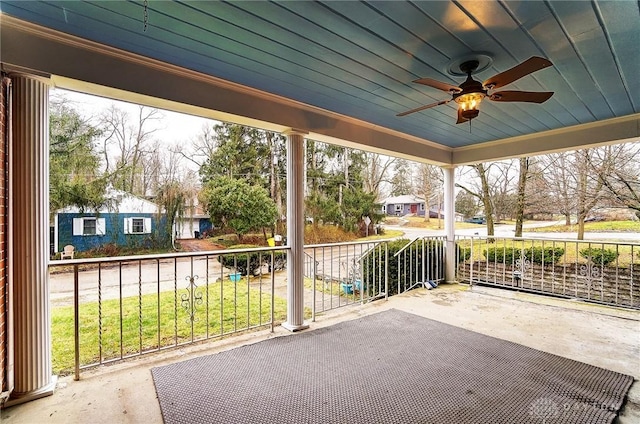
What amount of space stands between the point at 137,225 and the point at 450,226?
460 cm

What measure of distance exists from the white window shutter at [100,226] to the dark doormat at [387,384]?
1675mm

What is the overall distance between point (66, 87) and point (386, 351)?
3.09 m

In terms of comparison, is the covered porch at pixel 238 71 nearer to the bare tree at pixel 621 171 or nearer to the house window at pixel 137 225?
the house window at pixel 137 225

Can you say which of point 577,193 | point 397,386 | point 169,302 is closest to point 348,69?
point 397,386

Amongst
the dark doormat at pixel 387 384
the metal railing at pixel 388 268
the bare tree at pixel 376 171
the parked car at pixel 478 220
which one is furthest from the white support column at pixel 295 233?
the parked car at pixel 478 220

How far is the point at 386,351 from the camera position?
2477 millimetres

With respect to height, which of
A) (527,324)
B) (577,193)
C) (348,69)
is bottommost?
(527,324)

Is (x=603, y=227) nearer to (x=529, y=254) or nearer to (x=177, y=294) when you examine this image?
(x=529, y=254)

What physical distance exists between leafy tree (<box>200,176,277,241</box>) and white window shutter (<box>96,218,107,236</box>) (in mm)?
1168

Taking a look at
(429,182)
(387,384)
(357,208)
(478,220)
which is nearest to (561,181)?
(478,220)

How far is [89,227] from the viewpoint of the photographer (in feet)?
9.81

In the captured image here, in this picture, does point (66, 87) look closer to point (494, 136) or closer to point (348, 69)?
point (348, 69)

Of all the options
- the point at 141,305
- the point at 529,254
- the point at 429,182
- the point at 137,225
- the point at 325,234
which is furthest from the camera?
the point at 429,182

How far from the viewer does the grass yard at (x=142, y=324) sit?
8.23 feet
